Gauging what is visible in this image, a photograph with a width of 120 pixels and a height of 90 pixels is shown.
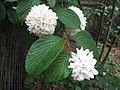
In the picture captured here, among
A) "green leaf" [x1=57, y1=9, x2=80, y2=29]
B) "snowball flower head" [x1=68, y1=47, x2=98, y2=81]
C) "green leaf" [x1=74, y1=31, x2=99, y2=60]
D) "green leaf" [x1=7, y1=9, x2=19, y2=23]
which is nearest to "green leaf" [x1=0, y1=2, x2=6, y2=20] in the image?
"green leaf" [x1=7, y1=9, x2=19, y2=23]

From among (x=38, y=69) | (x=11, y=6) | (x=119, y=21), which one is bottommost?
(x=119, y=21)

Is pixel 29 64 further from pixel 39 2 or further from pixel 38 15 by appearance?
pixel 39 2

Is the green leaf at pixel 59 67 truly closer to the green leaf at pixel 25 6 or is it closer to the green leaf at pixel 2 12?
the green leaf at pixel 25 6

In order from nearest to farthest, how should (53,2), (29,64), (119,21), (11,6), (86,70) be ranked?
(86,70) → (29,64) → (53,2) → (11,6) → (119,21)

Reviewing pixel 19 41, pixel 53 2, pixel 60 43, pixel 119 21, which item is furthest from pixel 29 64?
pixel 119 21

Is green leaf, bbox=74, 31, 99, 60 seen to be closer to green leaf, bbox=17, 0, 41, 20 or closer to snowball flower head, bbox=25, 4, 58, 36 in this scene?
snowball flower head, bbox=25, 4, 58, 36

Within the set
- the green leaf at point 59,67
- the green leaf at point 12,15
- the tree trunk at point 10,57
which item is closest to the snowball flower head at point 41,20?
the green leaf at point 59,67
